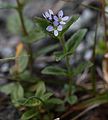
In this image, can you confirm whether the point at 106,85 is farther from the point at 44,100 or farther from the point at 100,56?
the point at 44,100

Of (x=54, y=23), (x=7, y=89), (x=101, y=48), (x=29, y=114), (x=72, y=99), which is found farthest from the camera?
(x=101, y=48)

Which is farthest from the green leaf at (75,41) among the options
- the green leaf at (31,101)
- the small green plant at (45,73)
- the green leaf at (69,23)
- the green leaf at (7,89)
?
the green leaf at (7,89)

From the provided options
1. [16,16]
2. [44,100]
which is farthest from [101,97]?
[16,16]

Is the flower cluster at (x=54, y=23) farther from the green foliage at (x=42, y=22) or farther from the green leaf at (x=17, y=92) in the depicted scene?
the green leaf at (x=17, y=92)

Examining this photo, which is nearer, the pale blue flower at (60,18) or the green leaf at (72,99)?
the pale blue flower at (60,18)

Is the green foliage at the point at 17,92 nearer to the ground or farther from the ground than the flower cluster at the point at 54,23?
nearer to the ground

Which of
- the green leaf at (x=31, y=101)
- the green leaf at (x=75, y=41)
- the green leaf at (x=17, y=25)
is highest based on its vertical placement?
the green leaf at (x=17, y=25)

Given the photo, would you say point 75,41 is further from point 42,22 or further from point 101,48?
point 101,48

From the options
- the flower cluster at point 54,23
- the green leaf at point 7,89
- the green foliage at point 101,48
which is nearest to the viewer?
the flower cluster at point 54,23

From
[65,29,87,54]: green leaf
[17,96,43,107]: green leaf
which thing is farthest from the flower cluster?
[17,96,43,107]: green leaf

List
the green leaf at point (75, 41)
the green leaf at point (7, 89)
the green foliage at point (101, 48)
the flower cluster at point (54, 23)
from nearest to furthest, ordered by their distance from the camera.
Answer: the flower cluster at point (54, 23), the green leaf at point (75, 41), the green leaf at point (7, 89), the green foliage at point (101, 48)

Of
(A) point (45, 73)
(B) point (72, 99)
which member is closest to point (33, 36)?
(A) point (45, 73)
